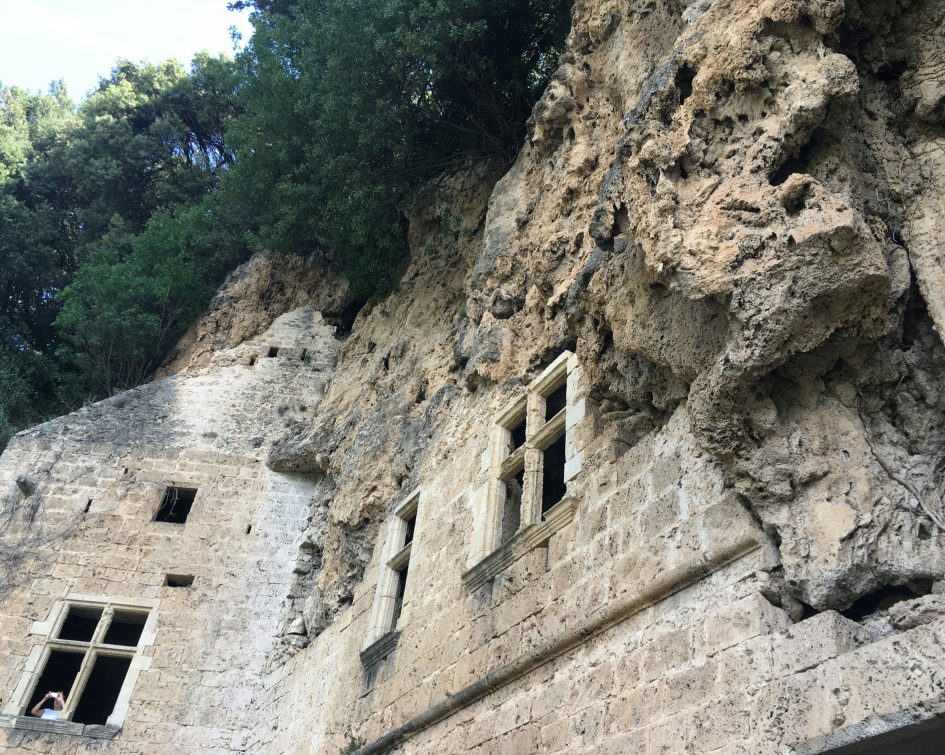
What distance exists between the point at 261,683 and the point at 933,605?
7923 millimetres

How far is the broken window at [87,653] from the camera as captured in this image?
959 centimetres

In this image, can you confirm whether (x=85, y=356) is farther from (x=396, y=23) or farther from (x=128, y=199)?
(x=396, y=23)

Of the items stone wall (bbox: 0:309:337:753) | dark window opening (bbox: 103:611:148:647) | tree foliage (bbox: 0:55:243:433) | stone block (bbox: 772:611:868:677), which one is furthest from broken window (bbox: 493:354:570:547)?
tree foliage (bbox: 0:55:243:433)

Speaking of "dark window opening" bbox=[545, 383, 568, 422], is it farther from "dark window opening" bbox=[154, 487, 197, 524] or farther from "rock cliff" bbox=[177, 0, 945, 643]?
"dark window opening" bbox=[154, 487, 197, 524]

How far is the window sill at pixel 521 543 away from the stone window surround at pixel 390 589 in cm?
117

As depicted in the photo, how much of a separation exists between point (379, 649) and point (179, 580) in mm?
4069

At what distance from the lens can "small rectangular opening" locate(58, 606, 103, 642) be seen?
1012 centimetres

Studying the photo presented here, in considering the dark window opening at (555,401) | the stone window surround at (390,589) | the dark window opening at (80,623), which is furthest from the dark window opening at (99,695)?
the dark window opening at (555,401)

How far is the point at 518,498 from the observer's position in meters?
6.79

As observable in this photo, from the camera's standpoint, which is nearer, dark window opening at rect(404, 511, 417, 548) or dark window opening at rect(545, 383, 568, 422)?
dark window opening at rect(545, 383, 568, 422)

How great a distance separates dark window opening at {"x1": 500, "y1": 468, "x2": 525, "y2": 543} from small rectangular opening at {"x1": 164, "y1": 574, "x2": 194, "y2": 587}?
17.0ft

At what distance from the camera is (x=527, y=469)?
20.9ft

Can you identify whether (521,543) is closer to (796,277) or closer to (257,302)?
(796,277)

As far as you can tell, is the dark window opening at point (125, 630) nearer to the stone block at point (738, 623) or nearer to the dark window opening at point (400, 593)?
the dark window opening at point (400, 593)
